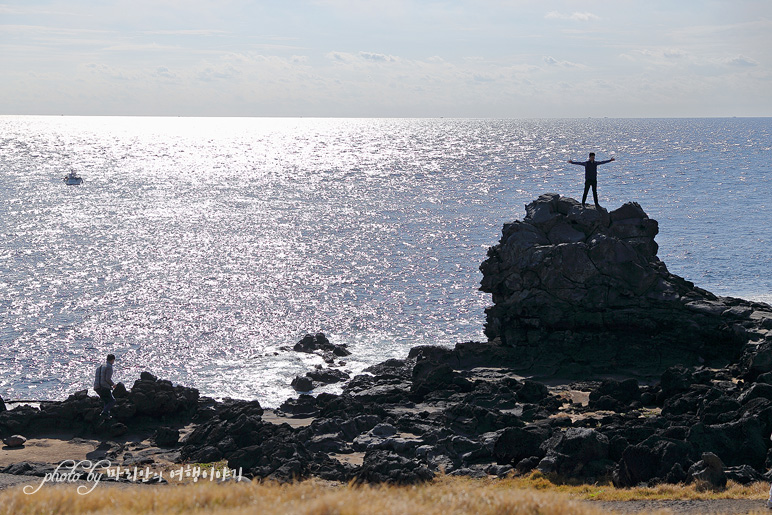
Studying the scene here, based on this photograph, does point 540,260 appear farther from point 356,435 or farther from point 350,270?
point 350,270

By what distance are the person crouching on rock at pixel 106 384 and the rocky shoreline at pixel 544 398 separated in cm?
103

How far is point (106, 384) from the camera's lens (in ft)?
107

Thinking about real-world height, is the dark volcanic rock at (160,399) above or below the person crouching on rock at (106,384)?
below

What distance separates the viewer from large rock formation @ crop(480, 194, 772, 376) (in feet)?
136

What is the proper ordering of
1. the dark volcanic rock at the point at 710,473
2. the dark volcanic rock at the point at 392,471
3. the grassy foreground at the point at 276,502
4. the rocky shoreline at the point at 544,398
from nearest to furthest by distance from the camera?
the grassy foreground at the point at 276,502
the dark volcanic rock at the point at 710,473
the dark volcanic rock at the point at 392,471
the rocky shoreline at the point at 544,398

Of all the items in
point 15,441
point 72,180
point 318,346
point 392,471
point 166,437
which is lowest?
point 318,346

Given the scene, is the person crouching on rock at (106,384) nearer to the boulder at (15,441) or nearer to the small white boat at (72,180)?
the boulder at (15,441)

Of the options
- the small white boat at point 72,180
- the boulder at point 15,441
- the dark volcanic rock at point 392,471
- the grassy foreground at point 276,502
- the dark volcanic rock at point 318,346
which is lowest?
the dark volcanic rock at point 318,346

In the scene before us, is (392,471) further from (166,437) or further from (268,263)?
(268,263)

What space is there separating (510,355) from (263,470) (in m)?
21.1

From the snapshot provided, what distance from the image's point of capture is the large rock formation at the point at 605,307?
41.6 meters

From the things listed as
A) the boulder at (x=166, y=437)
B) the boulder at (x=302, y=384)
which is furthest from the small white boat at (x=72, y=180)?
the boulder at (x=166, y=437)

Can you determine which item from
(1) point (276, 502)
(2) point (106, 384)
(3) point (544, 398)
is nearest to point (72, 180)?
(2) point (106, 384)

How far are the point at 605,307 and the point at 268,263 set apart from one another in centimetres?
4686
